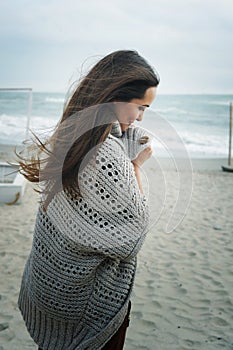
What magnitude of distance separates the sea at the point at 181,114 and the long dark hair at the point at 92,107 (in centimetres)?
1282

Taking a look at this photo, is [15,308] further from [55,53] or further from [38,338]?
[55,53]

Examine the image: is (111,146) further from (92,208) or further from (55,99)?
(55,99)

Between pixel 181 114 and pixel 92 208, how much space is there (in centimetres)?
2650

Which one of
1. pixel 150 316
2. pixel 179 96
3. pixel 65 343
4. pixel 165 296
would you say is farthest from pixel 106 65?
pixel 179 96

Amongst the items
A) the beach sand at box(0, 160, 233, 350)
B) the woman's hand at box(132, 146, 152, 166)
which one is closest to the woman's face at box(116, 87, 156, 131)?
the woman's hand at box(132, 146, 152, 166)

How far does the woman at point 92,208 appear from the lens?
1.04 metres

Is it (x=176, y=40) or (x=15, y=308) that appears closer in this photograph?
(x=15, y=308)

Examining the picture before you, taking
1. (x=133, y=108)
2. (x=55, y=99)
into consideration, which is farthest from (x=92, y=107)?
(x=55, y=99)

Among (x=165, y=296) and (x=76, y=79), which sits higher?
(x=76, y=79)

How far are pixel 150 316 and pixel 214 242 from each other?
173 centimetres

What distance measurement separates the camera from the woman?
1.04 m

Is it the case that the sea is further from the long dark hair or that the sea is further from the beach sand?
Result: the long dark hair

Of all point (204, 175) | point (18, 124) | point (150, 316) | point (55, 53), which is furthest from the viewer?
point (55, 53)

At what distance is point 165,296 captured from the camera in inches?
111
